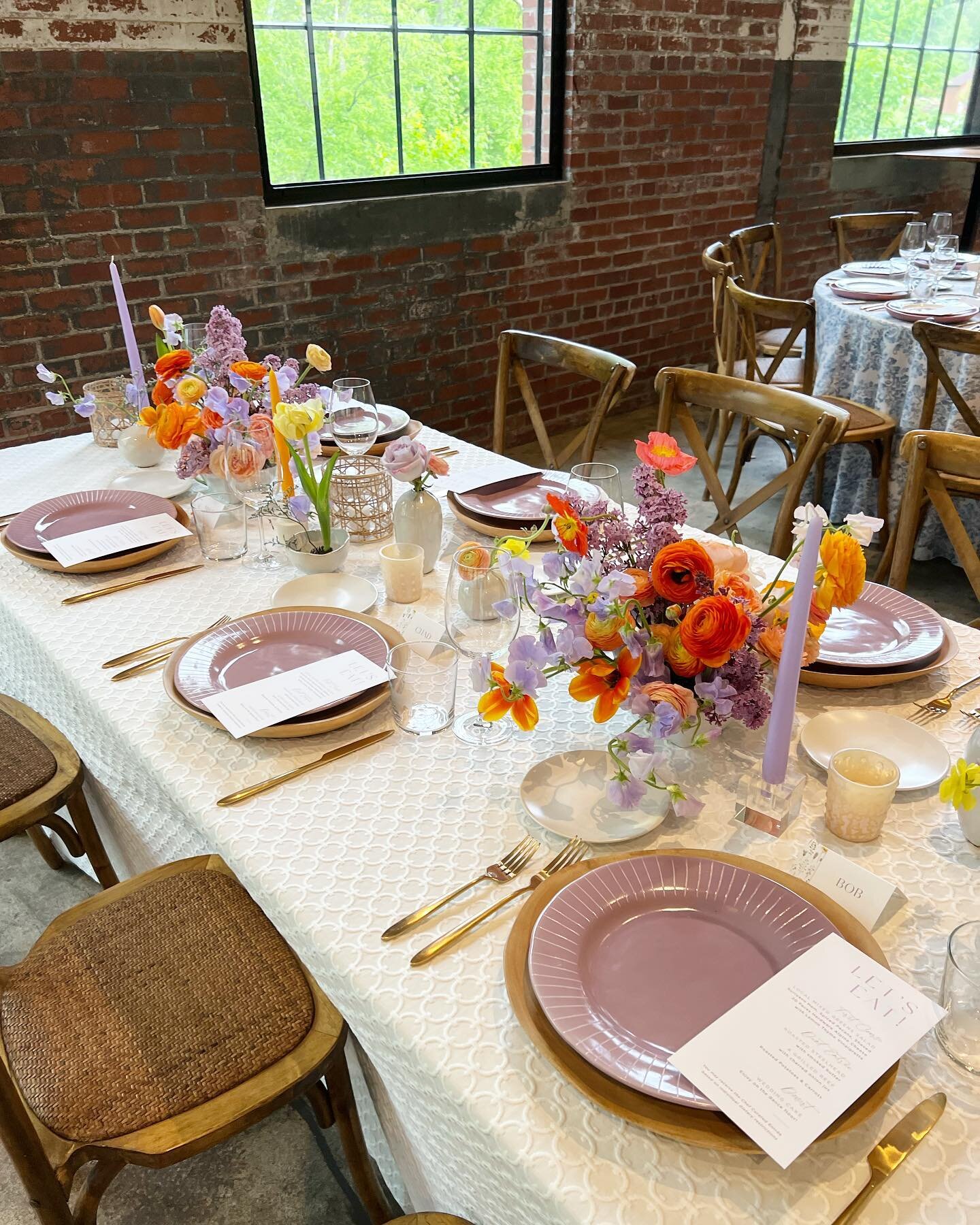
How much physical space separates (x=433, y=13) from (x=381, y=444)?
2155mm

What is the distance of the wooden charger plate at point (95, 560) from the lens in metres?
1.37

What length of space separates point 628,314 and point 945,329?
6.63 feet

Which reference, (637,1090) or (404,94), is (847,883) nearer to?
(637,1090)

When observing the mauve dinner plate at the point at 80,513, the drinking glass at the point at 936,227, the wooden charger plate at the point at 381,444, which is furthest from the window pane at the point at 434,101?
the mauve dinner plate at the point at 80,513

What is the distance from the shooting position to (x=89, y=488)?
66.1 inches

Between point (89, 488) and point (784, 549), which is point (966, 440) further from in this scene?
point (89, 488)

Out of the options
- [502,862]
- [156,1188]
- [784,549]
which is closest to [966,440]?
[784,549]

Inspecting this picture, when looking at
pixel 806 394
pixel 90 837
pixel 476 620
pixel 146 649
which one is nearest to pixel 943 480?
pixel 476 620

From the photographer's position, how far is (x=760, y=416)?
1787 mm

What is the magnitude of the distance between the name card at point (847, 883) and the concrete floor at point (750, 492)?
1.45 m

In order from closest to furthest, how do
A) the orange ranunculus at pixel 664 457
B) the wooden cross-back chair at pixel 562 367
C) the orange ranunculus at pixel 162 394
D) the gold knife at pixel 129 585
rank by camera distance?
the orange ranunculus at pixel 664 457 < the gold knife at pixel 129 585 < the orange ranunculus at pixel 162 394 < the wooden cross-back chair at pixel 562 367

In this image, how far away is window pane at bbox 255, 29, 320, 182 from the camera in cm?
284

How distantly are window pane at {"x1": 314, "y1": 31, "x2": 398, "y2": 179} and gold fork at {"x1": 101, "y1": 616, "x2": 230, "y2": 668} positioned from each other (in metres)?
2.37

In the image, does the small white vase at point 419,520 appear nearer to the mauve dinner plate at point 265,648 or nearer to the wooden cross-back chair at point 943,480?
the mauve dinner plate at point 265,648
